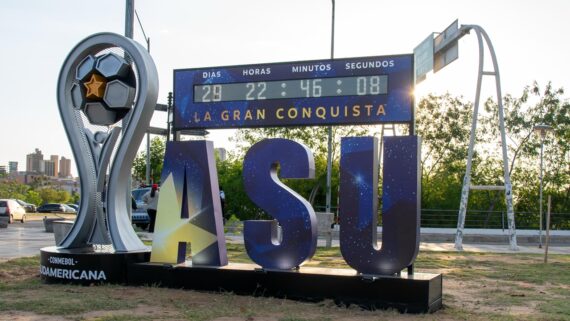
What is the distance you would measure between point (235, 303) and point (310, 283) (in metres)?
1.00

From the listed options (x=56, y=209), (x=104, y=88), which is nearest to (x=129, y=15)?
(x=104, y=88)

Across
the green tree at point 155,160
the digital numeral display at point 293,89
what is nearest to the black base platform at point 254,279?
the digital numeral display at point 293,89

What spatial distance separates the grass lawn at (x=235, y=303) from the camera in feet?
25.1

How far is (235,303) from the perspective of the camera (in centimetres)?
848

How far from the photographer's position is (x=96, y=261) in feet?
32.1

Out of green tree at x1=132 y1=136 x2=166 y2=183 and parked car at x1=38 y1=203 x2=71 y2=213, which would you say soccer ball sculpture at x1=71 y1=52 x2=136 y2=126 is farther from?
parked car at x1=38 y1=203 x2=71 y2=213

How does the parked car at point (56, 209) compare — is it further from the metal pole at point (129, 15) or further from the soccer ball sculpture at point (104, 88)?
the soccer ball sculpture at point (104, 88)

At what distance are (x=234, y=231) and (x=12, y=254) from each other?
34.6 feet

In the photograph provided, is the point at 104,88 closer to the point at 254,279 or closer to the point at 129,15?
the point at 129,15

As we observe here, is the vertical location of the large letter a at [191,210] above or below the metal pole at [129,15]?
below

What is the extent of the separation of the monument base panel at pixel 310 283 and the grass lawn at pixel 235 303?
16cm

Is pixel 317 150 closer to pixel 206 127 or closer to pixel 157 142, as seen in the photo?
pixel 157 142

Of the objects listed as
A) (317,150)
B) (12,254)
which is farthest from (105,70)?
(317,150)

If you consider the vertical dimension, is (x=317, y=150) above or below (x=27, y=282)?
above
